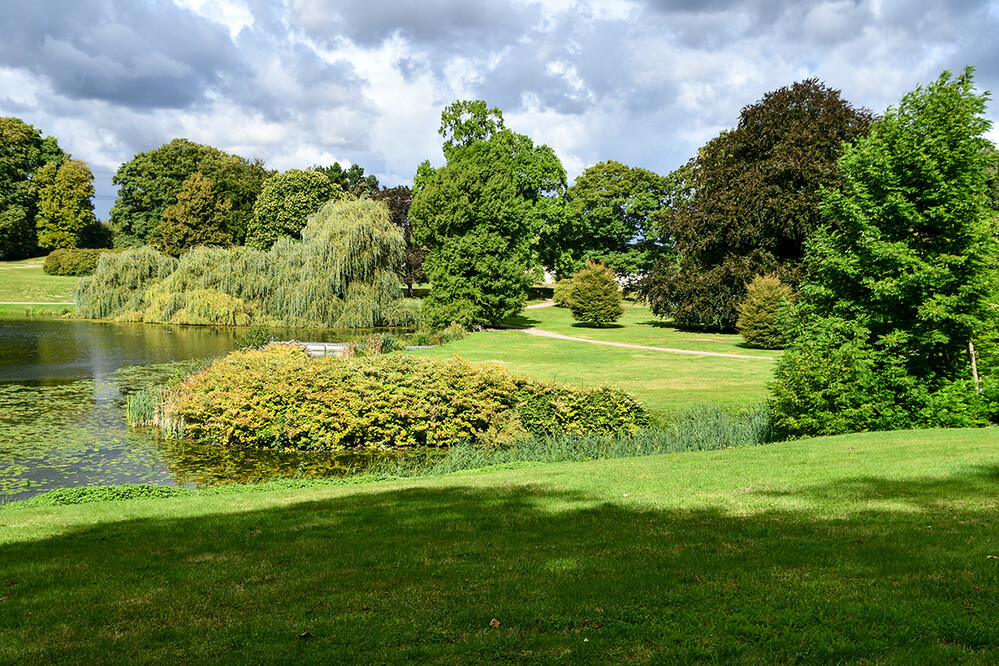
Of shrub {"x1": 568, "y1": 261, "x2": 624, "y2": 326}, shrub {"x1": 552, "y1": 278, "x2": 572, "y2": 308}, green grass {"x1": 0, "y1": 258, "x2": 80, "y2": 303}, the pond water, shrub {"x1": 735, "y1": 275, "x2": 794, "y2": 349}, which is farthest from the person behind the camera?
shrub {"x1": 552, "y1": 278, "x2": 572, "y2": 308}

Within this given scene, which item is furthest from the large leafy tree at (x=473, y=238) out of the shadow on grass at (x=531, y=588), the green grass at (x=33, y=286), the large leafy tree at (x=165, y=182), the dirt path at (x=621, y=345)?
the large leafy tree at (x=165, y=182)

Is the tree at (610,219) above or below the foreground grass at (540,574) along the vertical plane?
above

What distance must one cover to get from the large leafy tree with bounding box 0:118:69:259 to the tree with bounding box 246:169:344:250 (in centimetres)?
2607

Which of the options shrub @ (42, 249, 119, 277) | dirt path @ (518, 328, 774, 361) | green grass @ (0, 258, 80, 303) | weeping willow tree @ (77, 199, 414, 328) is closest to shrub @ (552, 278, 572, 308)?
dirt path @ (518, 328, 774, 361)

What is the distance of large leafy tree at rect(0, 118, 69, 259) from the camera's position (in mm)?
68000

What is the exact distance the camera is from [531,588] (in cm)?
490

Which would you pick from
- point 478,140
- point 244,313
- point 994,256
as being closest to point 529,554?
point 994,256

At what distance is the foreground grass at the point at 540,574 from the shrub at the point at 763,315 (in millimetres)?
22829

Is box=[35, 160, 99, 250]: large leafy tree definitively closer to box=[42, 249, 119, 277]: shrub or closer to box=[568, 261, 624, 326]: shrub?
box=[42, 249, 119, 277]: shrub

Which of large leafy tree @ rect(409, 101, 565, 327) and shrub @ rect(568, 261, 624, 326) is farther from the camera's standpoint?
shrub @ rect(568, 261, 624, 326)

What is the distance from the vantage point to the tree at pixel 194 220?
6200 centimetres

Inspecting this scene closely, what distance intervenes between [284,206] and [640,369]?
4548 cm

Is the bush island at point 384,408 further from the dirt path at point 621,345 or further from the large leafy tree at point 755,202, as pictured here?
the large leafy tree at point 755,202

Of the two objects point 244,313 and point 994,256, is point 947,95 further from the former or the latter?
point 244,313
